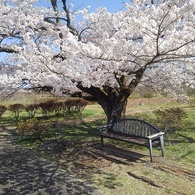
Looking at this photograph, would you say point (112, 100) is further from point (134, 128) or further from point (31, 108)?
point (31, 108)

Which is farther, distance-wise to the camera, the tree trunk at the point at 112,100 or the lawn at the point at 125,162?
the tree trunk at the point at 112,100

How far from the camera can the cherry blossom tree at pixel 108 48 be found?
457 centimetres

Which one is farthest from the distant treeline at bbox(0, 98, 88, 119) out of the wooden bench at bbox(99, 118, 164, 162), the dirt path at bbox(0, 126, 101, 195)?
the wooden bench at bbox(99, 118, 164, 162)

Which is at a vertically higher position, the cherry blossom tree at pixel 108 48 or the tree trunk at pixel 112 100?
the cherry blossom tree at pixel 108 48

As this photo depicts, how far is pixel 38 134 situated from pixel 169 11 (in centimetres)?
698

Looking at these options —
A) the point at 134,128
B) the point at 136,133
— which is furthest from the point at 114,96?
the point at 136,133

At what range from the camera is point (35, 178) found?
520 centimetres

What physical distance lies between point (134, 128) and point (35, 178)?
308 cm

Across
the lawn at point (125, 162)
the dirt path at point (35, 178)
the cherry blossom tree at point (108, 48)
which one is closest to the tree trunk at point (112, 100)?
the cherry blossom tree at point (108, 48)

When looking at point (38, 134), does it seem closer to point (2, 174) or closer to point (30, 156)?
point (30, 156)

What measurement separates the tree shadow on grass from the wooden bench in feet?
6.49

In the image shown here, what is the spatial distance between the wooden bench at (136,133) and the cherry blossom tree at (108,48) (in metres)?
1.33

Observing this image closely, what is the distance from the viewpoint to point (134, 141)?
20.9 ft

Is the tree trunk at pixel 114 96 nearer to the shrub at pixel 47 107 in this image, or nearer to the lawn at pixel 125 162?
the lawn at pixel 125 162
